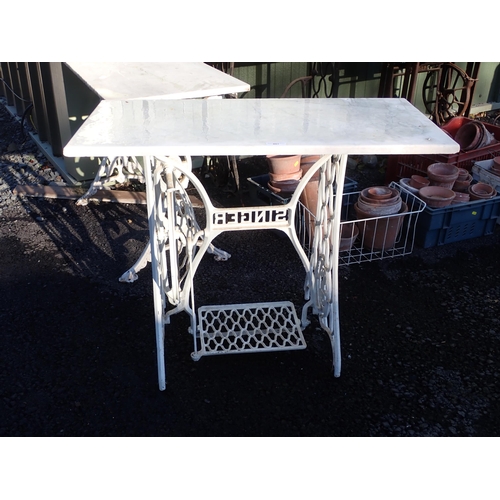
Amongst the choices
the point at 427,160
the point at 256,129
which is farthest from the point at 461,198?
the point at 256,129

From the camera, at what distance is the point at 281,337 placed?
3.54 metres

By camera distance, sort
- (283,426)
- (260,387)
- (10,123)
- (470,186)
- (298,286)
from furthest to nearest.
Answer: (10,123) < (470,186) < (298,286) < (260,387) < (283,426)

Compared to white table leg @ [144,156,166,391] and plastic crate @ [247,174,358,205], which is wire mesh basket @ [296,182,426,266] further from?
white table leg @ [144,156,166,391]

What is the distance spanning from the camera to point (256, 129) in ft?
8.78

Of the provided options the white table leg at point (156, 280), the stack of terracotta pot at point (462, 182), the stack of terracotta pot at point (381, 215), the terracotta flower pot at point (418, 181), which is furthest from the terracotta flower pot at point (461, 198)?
the white table leg at point (156, 280)

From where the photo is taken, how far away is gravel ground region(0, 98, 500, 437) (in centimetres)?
304

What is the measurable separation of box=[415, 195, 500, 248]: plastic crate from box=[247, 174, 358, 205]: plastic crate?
0.68 m

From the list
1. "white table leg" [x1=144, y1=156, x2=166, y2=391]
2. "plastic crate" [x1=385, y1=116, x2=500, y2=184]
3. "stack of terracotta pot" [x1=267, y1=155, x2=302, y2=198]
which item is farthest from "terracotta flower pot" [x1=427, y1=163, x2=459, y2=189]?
"white table leg" [x1=144, y1=156, x2=166, y2=391]

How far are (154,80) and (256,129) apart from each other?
5.74 ft

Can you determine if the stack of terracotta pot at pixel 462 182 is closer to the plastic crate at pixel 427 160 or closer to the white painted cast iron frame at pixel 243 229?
the plastic crate at pixel 427 160

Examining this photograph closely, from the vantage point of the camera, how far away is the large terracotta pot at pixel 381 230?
4.54 m

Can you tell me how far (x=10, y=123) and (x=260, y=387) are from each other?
6.05 m
